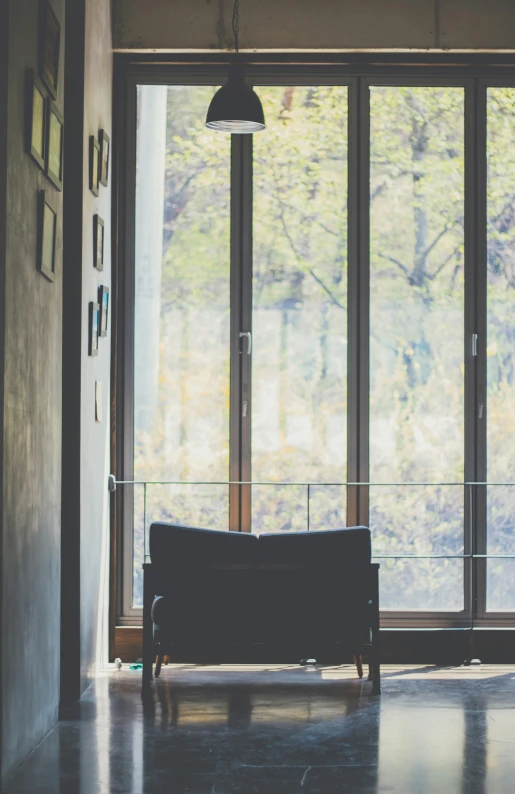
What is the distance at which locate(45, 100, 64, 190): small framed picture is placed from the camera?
4.25 meters

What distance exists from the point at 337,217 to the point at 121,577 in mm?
2436

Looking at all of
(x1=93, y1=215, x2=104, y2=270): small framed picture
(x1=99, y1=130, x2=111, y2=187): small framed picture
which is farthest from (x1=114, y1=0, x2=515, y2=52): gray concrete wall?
(x1=93, y1=215, x2=104, y2=270): small framed picture

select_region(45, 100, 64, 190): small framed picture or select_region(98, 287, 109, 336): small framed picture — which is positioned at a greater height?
select_region(45, 100, 64, 190): small framed picture

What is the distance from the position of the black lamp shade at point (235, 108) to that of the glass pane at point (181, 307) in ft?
2.50

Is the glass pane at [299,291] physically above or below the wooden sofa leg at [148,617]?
above

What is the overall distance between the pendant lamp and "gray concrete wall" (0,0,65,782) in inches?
36.9

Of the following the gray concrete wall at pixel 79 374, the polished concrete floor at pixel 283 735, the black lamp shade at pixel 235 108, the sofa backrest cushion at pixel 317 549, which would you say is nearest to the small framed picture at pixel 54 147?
the gray concrete wall at pixel 79 374

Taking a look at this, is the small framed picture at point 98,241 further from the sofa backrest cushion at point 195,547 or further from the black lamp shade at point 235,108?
the sofa backrest cushion at point 195,547

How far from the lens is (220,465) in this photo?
19.6ft

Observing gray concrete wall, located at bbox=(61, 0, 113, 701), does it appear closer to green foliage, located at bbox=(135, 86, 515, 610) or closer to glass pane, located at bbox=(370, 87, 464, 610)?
green foliage, located at bbox=(135, 86, 515, 610)

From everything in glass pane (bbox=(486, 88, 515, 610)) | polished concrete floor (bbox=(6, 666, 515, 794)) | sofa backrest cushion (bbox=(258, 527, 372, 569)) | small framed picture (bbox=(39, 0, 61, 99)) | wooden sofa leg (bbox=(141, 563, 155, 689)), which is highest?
small framed picture (bbox=(39, 0, 61, 99))

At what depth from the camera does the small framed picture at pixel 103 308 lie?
5.48 metres

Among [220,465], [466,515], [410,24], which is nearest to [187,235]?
[220,465]

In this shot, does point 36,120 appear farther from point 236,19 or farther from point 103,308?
point 236,19
